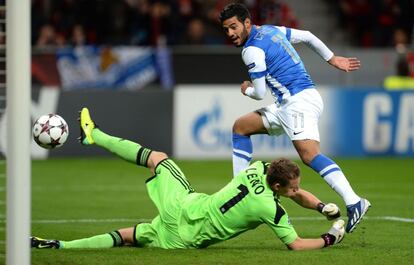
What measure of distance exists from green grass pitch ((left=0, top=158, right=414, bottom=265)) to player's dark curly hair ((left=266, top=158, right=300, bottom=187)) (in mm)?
577

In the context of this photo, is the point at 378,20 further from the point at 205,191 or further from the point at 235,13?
the point at 235,13

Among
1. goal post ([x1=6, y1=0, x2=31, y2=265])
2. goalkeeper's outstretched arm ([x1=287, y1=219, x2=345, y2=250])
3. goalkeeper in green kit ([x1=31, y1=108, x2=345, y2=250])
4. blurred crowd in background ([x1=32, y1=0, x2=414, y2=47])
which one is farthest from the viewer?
blurred crowd in background ([x1=32, y1=0, x2=414, y2=47])

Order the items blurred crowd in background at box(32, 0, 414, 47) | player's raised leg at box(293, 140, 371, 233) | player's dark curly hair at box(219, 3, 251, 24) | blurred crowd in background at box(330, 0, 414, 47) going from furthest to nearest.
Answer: blurred crowd in background at box(330, 0, 414, 47) < blurred crowd in background at box(32, 0, 414, 47) < player's dark curly hair at box(219, 3, 251, 24) < player's raised leg at box(293, 140, 371, 233)

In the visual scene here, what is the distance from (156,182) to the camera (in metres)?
8.80

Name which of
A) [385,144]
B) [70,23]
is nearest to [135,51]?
[70,23]

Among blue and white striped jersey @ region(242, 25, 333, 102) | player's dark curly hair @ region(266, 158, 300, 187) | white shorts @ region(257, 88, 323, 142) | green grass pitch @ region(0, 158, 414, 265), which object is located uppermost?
blue and white striped jersey @ region(242, 25, 333, 102)

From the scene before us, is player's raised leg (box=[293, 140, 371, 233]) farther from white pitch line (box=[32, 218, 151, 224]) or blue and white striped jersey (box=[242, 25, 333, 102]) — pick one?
white pitch line (box=[32, 218, 151, 224])

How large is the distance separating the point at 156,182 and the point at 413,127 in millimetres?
10650

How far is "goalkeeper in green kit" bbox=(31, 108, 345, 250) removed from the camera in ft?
26.5

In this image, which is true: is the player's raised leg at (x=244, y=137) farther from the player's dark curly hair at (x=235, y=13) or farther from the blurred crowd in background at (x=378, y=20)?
the blurred crowd in background at (x=378, y=20)

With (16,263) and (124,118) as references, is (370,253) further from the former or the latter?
(124,118)

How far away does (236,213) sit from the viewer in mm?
8203

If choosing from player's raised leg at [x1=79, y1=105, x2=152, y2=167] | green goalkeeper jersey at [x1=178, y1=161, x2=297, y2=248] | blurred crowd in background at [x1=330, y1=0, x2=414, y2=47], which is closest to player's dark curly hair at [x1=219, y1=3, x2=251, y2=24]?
player's raised leg at [x1=79, y1=105, x2=152, y2=167]

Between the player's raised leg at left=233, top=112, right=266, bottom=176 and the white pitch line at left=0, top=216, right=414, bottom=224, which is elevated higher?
the player's raised leg at left=233, top=112, right=266, bottom=176
